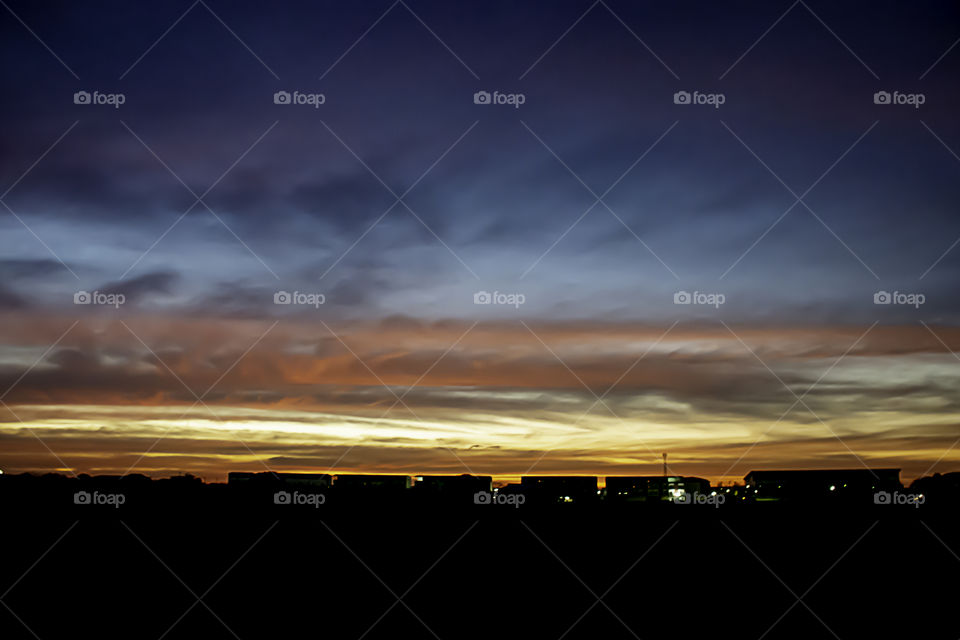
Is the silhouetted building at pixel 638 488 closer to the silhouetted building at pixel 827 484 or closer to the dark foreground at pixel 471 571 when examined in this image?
the silhouetted building at pixel 827 484

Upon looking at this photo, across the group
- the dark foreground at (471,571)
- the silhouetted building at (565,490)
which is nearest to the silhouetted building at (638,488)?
the silhouetted building at (565,490)

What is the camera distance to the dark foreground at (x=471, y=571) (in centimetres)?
2494

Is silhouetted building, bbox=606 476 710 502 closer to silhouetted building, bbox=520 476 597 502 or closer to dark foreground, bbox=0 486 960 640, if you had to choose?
silhouetted building, bbox=520 476 597 502

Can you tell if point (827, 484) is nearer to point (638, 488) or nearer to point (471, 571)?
point (638, 488)

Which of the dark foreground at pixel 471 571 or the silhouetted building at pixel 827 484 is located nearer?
the dark foreground at pixel 471 571

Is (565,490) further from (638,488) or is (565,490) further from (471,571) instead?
(471,571)

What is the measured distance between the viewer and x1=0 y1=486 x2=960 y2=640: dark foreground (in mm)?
24938

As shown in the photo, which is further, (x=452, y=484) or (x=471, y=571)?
(x=452, y=484)

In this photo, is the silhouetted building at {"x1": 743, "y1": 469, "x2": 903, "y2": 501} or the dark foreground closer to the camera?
the dark foreground

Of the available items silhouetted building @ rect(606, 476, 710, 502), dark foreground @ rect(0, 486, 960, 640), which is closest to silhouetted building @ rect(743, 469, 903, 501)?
silhouetted building @ rect(606, 476, 710, 502)

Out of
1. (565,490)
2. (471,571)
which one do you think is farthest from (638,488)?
(471,571)

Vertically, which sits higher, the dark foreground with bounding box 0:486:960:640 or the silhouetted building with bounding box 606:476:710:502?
the silhouetted building with bounding box 606:476:710:502

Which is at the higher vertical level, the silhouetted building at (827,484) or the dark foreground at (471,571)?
the silhouetted building at (827,484)

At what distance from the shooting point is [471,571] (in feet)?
115
